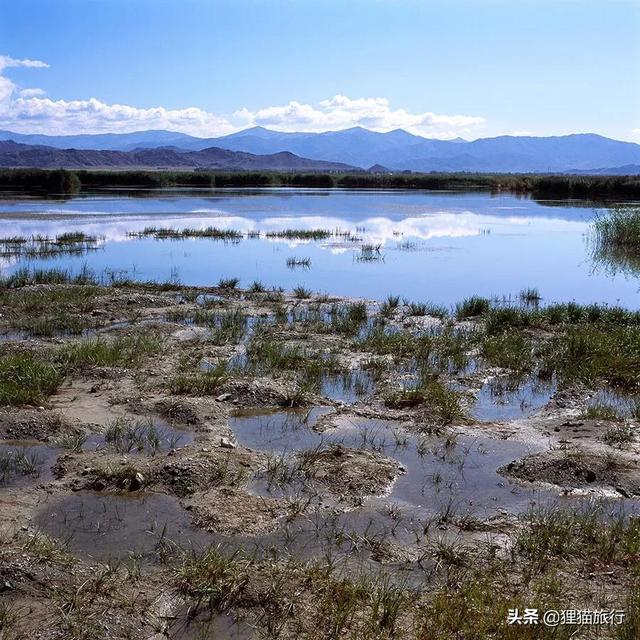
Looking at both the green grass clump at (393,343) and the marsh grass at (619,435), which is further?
the green grass clump at (393,343)

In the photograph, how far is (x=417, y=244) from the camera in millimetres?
28156

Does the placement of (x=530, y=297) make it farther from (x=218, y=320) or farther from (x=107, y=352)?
(x=107, y=352)

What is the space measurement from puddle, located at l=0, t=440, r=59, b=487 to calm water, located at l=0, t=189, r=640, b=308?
35.9 ft

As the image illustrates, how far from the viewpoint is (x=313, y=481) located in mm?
6496

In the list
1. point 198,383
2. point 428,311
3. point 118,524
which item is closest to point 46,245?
point 428,311

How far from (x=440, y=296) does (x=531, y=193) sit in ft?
179

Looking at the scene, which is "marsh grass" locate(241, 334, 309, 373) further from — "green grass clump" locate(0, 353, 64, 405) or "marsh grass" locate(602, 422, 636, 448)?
"marsh grass" locate(602, 422, 636, 448)

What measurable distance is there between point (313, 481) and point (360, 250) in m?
19.6

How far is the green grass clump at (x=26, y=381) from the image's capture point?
7961mm

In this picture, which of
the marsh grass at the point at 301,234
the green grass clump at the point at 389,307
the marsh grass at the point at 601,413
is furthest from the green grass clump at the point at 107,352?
the marsh grass at the point at 301,234

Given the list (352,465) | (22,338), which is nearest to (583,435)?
(352,465)

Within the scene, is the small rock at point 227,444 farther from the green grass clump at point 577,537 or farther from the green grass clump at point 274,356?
the green grass clump at point 577,537

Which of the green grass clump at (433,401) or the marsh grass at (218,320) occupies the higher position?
the marsh grass at (218,320)

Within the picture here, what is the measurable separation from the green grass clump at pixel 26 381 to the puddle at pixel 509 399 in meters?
5.24
